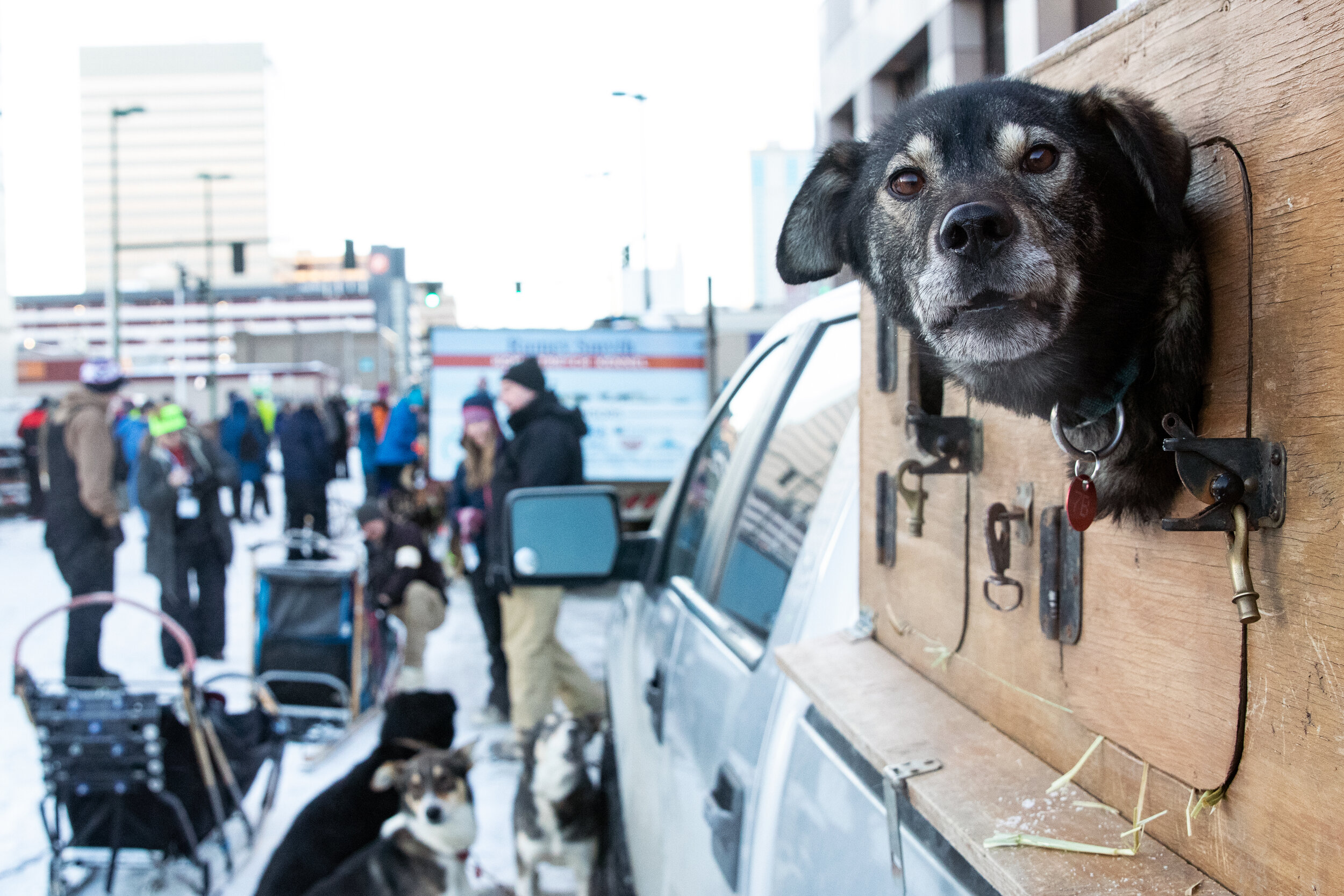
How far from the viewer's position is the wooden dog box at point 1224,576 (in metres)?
0.75

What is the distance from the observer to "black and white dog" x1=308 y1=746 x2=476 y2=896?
10.8ft

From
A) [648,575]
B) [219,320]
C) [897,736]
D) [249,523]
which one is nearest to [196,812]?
[648,575]

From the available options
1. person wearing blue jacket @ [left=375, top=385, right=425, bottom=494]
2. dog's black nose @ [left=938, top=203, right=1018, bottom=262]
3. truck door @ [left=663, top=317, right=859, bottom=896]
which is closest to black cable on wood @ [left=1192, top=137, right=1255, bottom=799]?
dog's black nose @ [left=938, top=203, right=1018, bottom=262]

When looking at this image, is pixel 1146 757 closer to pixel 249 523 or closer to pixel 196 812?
pixel 196 812

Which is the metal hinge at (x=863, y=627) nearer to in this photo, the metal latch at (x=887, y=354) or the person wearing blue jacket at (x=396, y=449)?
the metal latch at (x=887, y=354)

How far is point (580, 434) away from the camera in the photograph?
592 cm

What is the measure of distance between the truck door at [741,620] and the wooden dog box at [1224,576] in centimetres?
61

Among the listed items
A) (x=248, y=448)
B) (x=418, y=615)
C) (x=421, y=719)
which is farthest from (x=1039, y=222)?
(x=248, y=448)

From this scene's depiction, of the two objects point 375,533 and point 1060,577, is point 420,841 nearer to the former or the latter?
point 1060,577

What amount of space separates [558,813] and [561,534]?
4.66 ft

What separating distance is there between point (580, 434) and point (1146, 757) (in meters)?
5.11

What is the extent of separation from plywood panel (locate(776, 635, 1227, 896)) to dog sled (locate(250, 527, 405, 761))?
170 inches

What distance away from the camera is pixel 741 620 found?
2.19 meters

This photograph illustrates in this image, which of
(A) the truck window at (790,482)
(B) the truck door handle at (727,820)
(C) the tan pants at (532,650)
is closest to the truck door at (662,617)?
(A) the truck window at (790,482)
